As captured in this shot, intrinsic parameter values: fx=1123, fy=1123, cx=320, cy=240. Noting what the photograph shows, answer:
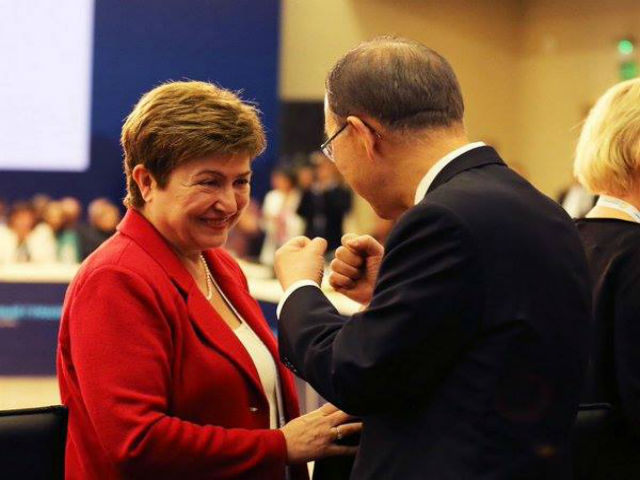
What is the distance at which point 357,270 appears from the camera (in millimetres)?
1978

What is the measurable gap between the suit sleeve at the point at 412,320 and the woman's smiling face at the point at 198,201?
0.54 m

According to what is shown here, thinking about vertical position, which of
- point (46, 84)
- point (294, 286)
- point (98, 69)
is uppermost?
point (294, 286)

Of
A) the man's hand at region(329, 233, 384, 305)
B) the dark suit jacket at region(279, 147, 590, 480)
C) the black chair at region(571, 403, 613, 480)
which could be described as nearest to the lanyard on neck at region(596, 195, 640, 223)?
the black chair at region(571, 403, 613, 480)

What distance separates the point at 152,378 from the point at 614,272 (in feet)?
3.11

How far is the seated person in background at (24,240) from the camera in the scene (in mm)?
9391

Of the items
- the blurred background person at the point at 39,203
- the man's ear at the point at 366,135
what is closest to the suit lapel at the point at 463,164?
the man's ear at the point at 366,135

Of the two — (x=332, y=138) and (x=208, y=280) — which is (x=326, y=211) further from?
(x=332, y=138)

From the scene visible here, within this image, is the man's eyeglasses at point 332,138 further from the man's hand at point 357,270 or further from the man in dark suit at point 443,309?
the man's hand at point 357,270

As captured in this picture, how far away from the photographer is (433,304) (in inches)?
59.2

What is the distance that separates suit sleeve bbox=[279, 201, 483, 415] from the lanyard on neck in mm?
927

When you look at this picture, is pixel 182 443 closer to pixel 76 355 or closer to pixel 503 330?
pixel 76 355

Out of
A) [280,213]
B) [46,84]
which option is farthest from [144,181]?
[280,213]

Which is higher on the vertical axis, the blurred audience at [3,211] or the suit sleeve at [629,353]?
the suit sleeve at [629,353]

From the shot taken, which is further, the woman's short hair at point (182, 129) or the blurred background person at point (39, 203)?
the blurred background person at point (39, 203)
